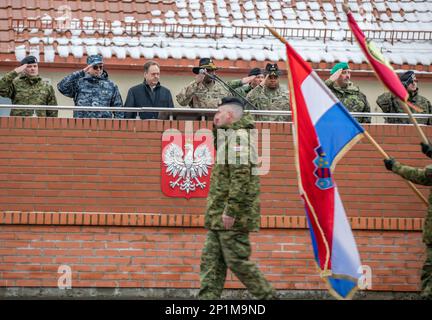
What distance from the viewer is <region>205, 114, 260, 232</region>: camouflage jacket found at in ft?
41.9

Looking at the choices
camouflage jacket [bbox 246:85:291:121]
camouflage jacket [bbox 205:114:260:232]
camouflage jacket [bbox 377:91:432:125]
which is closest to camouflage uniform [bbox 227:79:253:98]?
camouflage jacket [bbox 246:85:291:121]

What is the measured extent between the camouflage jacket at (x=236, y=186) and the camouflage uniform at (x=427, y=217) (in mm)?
1497

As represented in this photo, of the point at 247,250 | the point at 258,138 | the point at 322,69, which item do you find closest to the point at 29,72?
the point at 258,138

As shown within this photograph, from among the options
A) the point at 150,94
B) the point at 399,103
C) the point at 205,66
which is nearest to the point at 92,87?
the point at 150,94

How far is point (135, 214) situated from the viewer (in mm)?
14773

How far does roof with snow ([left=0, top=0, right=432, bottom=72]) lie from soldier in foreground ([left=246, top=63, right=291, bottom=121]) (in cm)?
318

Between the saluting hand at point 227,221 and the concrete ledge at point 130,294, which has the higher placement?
the saluting hand at point 227,221

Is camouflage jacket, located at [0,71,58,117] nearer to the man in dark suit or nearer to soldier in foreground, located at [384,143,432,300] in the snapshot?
the man in dark suit

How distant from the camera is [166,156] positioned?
14.9 meters

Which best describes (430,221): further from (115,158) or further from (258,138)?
(115,158)

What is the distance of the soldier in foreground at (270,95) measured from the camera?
621 inches

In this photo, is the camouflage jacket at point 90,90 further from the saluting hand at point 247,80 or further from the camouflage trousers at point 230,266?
the camouflage trousers at point 230,266

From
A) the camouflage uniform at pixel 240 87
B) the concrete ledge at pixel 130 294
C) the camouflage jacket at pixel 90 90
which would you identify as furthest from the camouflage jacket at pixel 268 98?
the concrete ledge at pixel 130 294

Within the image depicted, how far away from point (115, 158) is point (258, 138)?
1561 millimetres
